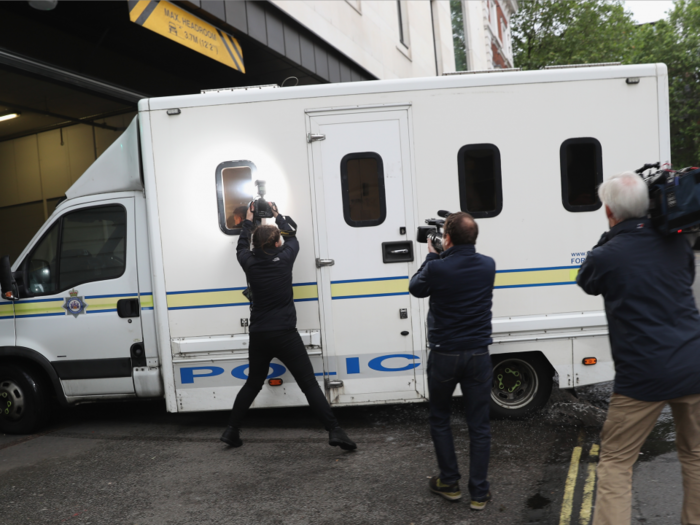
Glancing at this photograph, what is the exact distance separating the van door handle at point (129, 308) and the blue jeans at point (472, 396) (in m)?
3.01

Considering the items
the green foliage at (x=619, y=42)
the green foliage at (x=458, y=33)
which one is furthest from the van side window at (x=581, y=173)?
the green foliage at (x=619, y=42)

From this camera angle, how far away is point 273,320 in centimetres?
477

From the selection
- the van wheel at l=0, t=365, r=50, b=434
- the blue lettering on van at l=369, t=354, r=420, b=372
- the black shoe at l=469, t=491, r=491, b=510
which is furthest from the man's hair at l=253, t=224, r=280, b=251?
the van wheel at l=0, t=365, r=50, b=434

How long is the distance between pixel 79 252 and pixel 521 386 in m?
4.20

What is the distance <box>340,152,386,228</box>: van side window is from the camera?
5141mm

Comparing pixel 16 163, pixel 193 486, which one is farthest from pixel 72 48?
pixel 193 486

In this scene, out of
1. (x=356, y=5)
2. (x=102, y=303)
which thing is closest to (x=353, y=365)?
(x=102, y=303)

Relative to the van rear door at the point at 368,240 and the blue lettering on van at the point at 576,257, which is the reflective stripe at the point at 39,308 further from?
the blue lettering on van at the point at 576,257

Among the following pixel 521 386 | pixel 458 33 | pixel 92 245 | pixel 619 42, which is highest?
pixel 619 42

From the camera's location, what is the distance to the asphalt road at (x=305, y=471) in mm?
3814

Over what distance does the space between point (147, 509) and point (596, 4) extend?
30.2 m

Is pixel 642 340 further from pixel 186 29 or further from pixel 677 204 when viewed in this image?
pixel 186 29

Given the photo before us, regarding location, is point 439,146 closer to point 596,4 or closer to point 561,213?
point 561,213

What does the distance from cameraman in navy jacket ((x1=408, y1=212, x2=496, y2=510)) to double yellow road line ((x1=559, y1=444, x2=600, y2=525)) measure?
0.47 meters
